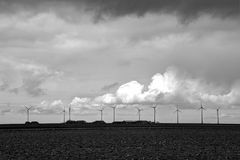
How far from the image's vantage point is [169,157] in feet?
170

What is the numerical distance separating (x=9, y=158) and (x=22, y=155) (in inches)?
138

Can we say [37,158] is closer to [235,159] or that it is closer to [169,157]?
[169,157]

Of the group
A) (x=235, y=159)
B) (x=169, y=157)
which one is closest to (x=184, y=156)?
(x=169, y=157)

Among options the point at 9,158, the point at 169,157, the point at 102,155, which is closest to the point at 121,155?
the point at 102,155

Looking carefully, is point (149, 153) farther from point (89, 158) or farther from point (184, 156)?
point (89, 158)

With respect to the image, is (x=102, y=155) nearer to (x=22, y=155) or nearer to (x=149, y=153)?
(x=149, y=153)

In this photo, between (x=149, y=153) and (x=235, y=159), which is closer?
(x=235, y=159)

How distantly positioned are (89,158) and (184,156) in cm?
1190

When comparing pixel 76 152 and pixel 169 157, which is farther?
pixel 76 152

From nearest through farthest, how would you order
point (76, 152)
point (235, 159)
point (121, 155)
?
point (235, 159)
point (121, 155)
point (76, 152)

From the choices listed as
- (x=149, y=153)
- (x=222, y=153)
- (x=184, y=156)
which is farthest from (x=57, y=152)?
(x=222, y=153)

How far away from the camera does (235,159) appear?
1957 inches

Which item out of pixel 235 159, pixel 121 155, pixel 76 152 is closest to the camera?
pixel 235 159

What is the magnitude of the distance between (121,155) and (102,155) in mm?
2404
